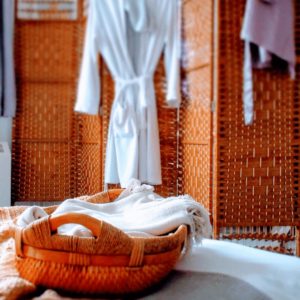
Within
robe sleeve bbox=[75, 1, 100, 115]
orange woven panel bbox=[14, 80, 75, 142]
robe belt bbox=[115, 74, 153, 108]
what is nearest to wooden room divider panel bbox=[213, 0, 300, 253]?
robe belt bbox=[115, 74, 153, 108]

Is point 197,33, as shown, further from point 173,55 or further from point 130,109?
point 130,109

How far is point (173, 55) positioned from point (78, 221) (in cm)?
189

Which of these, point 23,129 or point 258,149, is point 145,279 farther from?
point 23,129

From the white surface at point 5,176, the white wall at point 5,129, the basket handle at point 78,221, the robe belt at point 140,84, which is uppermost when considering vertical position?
the robe belt at point 140,84

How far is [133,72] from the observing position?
99.7 inches

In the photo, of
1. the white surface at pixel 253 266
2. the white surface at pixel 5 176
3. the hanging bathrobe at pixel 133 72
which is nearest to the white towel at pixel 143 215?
the white surface at pixel 253 266

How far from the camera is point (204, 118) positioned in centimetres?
226

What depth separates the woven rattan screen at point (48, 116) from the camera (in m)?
2.82

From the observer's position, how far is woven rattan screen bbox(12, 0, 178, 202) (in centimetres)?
282

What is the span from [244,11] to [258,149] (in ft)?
2.34

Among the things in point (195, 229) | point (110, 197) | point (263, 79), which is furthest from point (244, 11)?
point (195, 229)

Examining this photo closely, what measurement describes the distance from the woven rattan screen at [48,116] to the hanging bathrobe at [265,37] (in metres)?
1.14

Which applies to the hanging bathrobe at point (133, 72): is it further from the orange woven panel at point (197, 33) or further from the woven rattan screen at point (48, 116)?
the woven rattan screen at point (48, 116)

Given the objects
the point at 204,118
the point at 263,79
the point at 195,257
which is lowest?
the point at 195,257
